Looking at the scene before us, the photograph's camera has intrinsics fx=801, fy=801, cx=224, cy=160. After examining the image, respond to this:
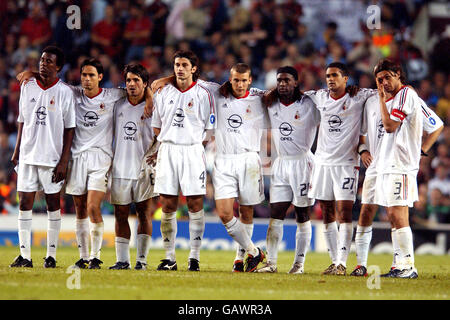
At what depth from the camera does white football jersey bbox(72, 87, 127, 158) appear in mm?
10125

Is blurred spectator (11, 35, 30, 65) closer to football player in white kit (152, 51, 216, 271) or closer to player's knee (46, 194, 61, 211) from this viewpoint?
player's knee (46, 194, 61, 211)

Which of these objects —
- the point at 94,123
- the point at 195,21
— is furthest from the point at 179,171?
the point at 195,21

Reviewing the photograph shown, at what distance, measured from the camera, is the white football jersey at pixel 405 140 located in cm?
941

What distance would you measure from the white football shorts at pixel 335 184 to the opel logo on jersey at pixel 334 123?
0.47 meters

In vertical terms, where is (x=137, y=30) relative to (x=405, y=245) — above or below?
Answer: above

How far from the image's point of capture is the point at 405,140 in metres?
9.46

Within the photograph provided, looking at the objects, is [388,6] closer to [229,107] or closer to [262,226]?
[262,226]

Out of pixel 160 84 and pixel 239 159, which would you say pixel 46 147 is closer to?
pixel 160 84

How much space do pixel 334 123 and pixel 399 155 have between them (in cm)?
101

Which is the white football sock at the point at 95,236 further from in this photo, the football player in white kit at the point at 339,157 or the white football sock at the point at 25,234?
the football player in white kit at the point at 339,157

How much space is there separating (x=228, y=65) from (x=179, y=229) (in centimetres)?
486

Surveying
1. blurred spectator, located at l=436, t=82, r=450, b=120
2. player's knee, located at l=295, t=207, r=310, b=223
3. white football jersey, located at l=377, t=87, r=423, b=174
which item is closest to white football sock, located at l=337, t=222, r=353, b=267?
player's knee, located at l=295, t=207, r=310, b=223

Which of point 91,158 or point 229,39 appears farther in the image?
point 229,39

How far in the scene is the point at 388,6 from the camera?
1984 cm
